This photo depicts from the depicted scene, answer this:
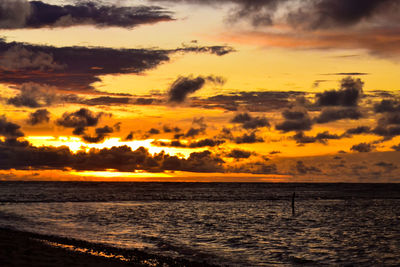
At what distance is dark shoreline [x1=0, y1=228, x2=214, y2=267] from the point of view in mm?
24625

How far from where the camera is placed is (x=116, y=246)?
3431 cm

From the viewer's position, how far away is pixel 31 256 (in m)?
26.1

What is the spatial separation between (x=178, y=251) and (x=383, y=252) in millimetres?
17202

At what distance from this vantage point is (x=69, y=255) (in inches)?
1076

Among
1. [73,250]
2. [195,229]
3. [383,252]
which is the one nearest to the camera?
[73,250]

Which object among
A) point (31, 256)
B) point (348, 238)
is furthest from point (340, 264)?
point (31, 256)

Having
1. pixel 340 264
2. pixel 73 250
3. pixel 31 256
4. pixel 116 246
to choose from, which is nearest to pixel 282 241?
pixel 340 264

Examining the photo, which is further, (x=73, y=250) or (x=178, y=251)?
(x=178, y=251)

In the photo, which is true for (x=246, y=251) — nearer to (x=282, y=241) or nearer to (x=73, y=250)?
(x=282, y=241)

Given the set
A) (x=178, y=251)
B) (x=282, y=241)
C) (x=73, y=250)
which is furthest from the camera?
(x=282, y=241)

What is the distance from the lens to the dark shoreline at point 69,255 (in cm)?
2462

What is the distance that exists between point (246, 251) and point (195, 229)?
15002 millimetres

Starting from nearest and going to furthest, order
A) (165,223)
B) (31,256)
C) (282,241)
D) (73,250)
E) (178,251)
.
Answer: (31,256) → (73,250) → (178,251) → (282,241) → (165,223)

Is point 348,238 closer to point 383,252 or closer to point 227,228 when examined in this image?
point 383,252
